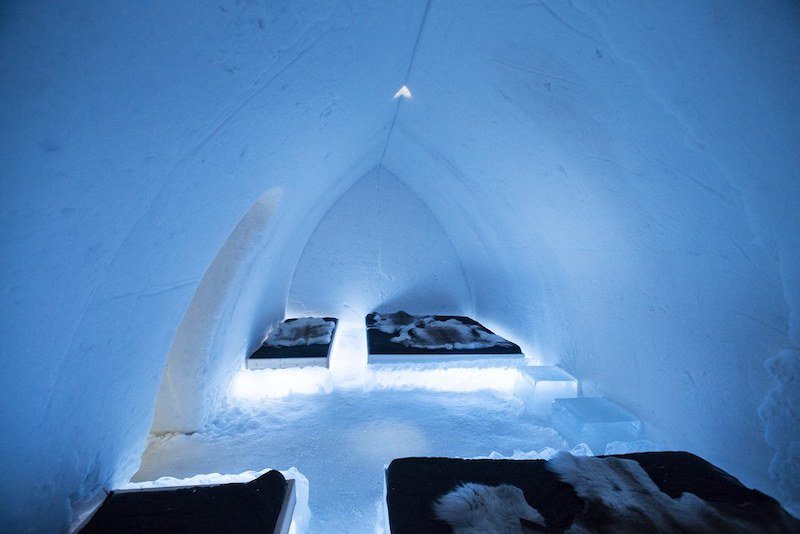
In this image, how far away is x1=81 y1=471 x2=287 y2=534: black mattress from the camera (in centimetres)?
176

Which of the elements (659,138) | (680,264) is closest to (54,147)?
(659,138)

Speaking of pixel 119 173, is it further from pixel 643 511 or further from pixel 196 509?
pixel 643 511

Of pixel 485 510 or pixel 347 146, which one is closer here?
pixel 485 510

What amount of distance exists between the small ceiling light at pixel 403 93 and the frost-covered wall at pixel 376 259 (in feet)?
9.98

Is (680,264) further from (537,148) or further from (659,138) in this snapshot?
(537,148)

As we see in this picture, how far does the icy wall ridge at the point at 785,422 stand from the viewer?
6.70 ft

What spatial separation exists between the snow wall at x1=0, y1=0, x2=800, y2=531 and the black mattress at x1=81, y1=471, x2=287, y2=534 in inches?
9.2

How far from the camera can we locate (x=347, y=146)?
4.15m

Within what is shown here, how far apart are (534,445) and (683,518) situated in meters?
1.65

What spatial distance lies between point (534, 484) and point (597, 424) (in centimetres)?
140

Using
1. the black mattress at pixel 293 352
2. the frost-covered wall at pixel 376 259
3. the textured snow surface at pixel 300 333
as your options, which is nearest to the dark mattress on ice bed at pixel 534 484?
the black mattress at pixel 293 352

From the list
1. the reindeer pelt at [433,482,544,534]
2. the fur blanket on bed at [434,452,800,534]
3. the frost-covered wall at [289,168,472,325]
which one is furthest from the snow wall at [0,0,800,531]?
the frost-covered wall at [289,168,472,325]

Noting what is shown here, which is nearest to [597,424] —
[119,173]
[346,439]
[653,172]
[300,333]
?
[653,172]

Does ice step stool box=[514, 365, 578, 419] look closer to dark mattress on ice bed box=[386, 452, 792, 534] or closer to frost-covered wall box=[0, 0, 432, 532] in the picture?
dark mattress on ice bed box=[386, 452, 792, 534]
